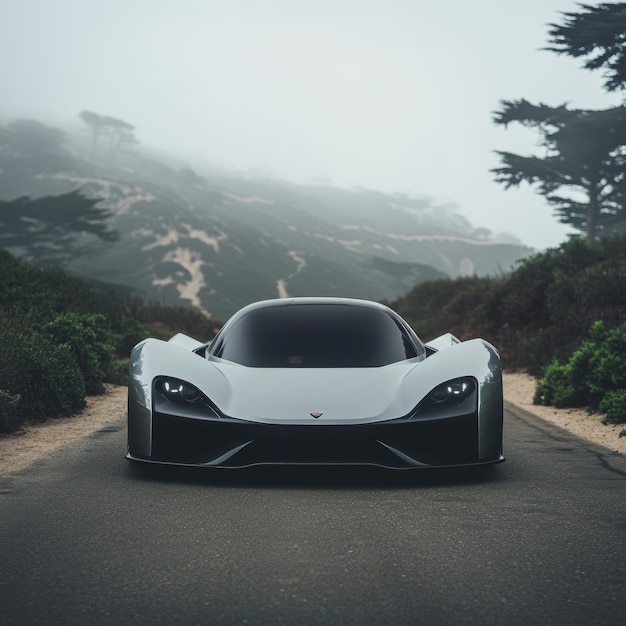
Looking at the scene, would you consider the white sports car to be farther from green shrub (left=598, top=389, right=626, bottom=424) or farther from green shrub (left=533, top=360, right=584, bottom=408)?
green shrub (left=533, top=360, right=584, bottom=408)

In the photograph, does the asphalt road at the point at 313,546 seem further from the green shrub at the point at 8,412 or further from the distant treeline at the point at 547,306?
the distant treeline at the point at 547,306

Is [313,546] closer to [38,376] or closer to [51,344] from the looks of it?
[38,376]

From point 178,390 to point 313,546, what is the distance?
189 cm

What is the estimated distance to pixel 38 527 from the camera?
4598 millimetres

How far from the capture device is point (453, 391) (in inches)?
226

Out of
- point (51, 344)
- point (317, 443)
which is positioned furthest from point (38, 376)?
point (317, 443)

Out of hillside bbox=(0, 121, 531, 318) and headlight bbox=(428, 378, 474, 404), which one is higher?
hillside bbox=(0, 121, 531, 318)

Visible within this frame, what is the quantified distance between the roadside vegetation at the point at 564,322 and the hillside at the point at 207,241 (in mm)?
15726

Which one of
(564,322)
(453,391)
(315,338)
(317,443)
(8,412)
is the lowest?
(8,412)

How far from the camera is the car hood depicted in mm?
5449

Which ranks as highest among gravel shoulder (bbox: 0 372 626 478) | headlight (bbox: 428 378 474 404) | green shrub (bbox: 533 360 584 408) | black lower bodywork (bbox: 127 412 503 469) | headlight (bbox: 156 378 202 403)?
headlight (bbox: 428 378 474 404)

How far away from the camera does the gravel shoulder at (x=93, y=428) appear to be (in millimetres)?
7293

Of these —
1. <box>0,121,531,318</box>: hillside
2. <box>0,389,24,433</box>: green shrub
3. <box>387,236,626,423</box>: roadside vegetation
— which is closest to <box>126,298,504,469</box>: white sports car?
<box>0,389,24,433</box>: green shrub

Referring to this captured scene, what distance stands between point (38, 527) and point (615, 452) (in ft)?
15.9
